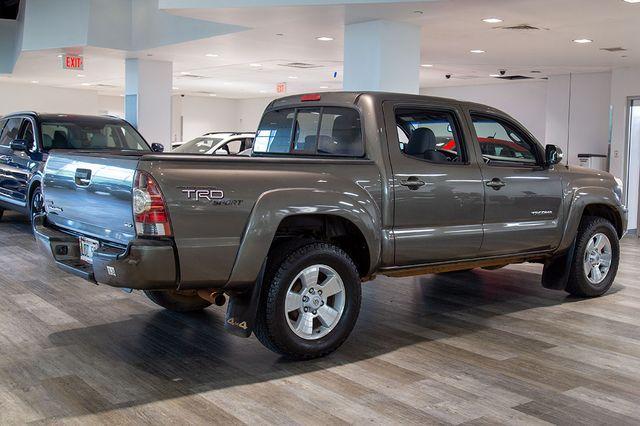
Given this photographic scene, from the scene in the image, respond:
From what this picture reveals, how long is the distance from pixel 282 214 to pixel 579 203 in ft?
10.2

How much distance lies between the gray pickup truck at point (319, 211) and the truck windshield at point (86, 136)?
14.8 feet

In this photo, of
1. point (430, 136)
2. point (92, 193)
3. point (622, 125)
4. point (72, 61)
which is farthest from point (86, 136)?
point (622, 125)

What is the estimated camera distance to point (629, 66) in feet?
44.9

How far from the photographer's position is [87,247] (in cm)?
454

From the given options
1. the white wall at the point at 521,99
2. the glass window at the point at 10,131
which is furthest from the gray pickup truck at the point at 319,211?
the white wall at the point at 521,99

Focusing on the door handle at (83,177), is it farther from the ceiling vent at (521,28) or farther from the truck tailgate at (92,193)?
the ceiling vent at (521,28)

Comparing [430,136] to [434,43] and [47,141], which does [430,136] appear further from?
[434,43]

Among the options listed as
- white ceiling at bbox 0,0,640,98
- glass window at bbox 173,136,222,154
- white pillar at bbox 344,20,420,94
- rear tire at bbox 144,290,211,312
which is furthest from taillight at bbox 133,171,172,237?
glass window at bbox 173,136,222,154

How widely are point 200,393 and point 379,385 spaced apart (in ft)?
3.40

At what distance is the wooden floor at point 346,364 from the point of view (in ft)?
12.3

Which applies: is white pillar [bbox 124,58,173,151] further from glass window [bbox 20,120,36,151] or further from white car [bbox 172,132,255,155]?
glass window [bbox 20,120,36,151]

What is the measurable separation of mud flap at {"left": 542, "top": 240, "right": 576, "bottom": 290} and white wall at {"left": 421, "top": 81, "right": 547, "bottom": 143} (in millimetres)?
13593

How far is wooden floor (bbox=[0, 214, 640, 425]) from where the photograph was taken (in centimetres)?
376

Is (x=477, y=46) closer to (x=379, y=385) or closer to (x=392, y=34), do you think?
(x=392, y=34)
